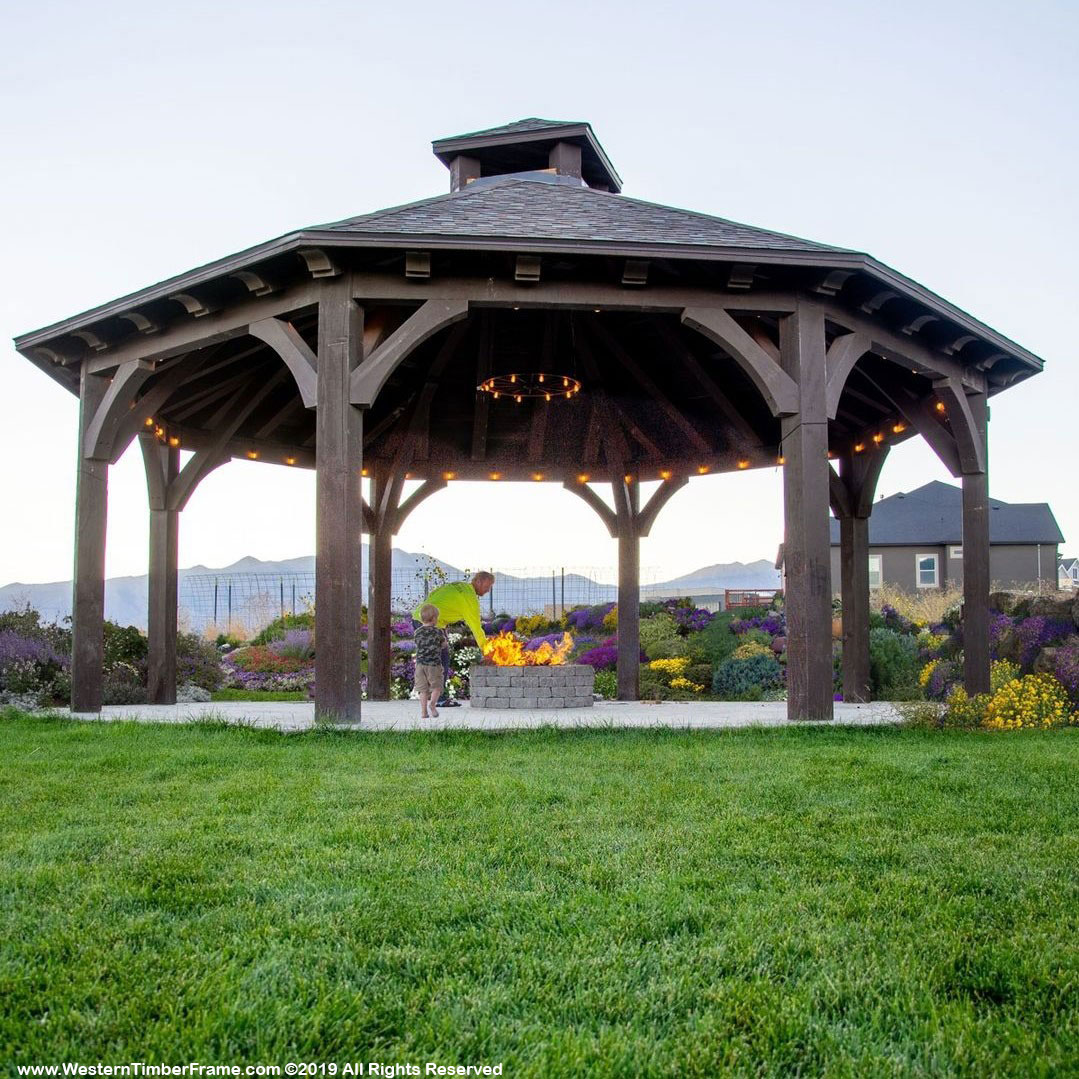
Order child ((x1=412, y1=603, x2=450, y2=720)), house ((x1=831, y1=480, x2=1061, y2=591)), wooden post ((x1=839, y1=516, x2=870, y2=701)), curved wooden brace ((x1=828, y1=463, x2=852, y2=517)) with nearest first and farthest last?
child ((x1=412, y1=603, x2=450, y2=720)) < wooden post ((x1=839, y1=516, x2=870, y2=701)) < curved wooden brace ((x1=828, y1=463, x2=852, y2=517)) < house ((x1=831, y1=480, x2=1061, y2=591))

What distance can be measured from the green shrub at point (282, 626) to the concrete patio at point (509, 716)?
432 inches

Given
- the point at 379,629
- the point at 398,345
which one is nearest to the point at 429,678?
the point at 398,345

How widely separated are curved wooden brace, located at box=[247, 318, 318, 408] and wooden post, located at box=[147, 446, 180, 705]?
4422 millimetres

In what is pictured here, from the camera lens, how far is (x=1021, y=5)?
1120 centimetres

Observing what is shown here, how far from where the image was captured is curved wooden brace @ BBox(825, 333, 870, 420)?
9047mm

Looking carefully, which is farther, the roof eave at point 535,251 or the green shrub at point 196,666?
the green shrub at point 196,666

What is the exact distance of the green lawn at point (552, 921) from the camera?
7.42 feet

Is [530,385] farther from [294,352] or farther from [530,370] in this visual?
[294,352]

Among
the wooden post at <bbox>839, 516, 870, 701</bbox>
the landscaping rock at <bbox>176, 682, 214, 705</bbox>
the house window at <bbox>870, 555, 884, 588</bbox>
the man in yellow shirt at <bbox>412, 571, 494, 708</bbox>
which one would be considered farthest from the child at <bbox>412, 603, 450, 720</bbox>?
the house window at <bbox>870, 555, 884, 588</bbox>

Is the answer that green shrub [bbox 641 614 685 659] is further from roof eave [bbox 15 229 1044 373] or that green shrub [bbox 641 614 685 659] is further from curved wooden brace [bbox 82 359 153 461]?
curved wooden brace [bbox 82 359 153 461]

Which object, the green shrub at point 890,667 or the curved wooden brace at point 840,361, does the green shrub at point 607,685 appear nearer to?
the green shrub at point 890,667

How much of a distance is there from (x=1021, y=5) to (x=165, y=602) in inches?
481

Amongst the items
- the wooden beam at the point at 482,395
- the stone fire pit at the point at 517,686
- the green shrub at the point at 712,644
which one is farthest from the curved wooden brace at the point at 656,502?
the stone fire pit at the point at 517,686

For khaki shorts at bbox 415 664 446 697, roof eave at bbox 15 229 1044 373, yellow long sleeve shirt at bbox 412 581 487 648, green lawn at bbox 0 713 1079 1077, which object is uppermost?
roof eave at bbox 15 229 1044 373
